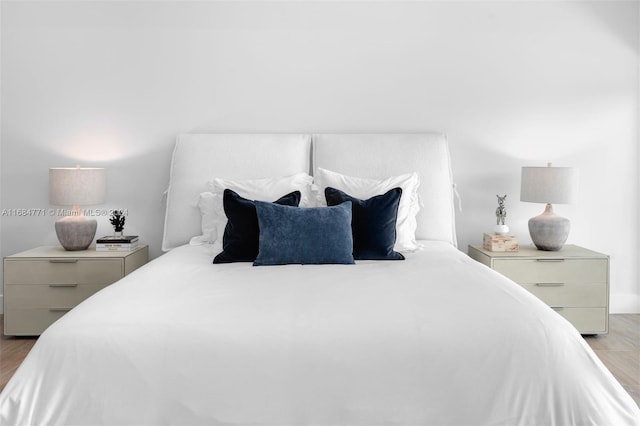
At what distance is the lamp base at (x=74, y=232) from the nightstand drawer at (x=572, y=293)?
2815 mm

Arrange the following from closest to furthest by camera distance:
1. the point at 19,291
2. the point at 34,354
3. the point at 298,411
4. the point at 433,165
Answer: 1. the point at 298,411
2. the point at 34,354
3. the point at 19,291
4. the point at 433,165

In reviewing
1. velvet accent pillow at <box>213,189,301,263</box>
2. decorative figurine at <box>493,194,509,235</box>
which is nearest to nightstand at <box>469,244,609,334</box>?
decorative figurine at <box>493,194,509,235</box>

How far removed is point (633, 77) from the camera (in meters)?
3.80

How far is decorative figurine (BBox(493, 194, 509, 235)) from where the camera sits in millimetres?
3506

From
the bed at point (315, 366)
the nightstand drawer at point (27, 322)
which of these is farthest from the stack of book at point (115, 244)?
the bed at point (315, 366)

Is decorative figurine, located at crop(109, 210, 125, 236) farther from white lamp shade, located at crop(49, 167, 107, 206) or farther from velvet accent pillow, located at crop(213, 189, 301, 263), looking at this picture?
velvet accent pillow, located at crop(213, 189, 301, 263)

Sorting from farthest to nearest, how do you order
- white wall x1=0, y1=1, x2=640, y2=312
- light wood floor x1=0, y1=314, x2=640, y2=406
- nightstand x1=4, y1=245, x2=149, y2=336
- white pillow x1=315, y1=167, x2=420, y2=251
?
1. white wall x1=0, y1=1, x2=640, y2=312
2. nightstand x1=4, y1=245, x2=149, y2=336
3. white pillow x1=315, y1=167, x2=420, y2=251
4. light wood floor x1=0, y1=314, x2=640, y2=406

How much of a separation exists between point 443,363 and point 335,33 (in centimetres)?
274

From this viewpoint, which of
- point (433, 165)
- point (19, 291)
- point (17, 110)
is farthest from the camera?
point (17, 110)

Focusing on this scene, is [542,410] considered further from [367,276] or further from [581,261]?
[581,261]

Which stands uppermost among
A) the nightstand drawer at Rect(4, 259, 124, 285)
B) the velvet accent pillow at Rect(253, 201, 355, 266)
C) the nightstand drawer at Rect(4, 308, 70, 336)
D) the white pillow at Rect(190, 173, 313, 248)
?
the white pillow at Rect(190, 173, 313, 248)

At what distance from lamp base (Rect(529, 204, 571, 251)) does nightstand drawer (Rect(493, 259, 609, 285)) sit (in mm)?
170

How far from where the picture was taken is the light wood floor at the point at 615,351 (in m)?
2.68

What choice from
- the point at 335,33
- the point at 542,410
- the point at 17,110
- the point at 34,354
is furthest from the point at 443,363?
the point at 17,110
